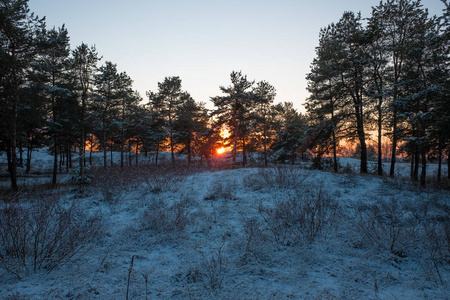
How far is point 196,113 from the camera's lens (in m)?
31.9

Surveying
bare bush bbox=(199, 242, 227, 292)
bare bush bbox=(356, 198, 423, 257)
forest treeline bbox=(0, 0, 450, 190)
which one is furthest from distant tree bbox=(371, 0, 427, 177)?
bare bush bbox=(199, 242, 227, 292)

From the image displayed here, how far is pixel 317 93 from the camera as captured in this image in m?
18.8

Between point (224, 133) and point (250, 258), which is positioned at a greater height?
point (224, 133)

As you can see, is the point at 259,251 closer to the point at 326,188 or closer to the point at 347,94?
the point at 326,188

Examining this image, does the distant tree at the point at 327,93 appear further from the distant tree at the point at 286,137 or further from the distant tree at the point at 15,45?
the distant tree at the point at 15,45

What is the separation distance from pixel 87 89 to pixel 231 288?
79.1ft

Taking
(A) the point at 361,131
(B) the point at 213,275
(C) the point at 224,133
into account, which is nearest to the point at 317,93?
(A) the point at 361,131

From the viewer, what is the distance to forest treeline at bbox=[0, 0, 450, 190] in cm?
1069

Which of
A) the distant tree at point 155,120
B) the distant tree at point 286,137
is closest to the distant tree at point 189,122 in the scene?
the distant tree at point 155,120

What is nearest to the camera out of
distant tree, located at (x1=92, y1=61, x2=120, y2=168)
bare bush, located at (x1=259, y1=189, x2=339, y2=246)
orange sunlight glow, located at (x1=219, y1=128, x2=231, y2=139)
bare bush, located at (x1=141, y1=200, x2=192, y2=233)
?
bare bush, located at (x1=259, y1=189, x2=339, y2=246)

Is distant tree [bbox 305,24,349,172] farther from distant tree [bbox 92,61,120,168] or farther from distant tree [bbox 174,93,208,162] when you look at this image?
distant tree [bbox 92,61,120,168]

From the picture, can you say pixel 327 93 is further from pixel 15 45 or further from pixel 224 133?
pixel 15 45

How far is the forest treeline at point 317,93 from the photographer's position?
35.1ft

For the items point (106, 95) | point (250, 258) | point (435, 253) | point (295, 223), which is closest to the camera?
point (250, 258)
